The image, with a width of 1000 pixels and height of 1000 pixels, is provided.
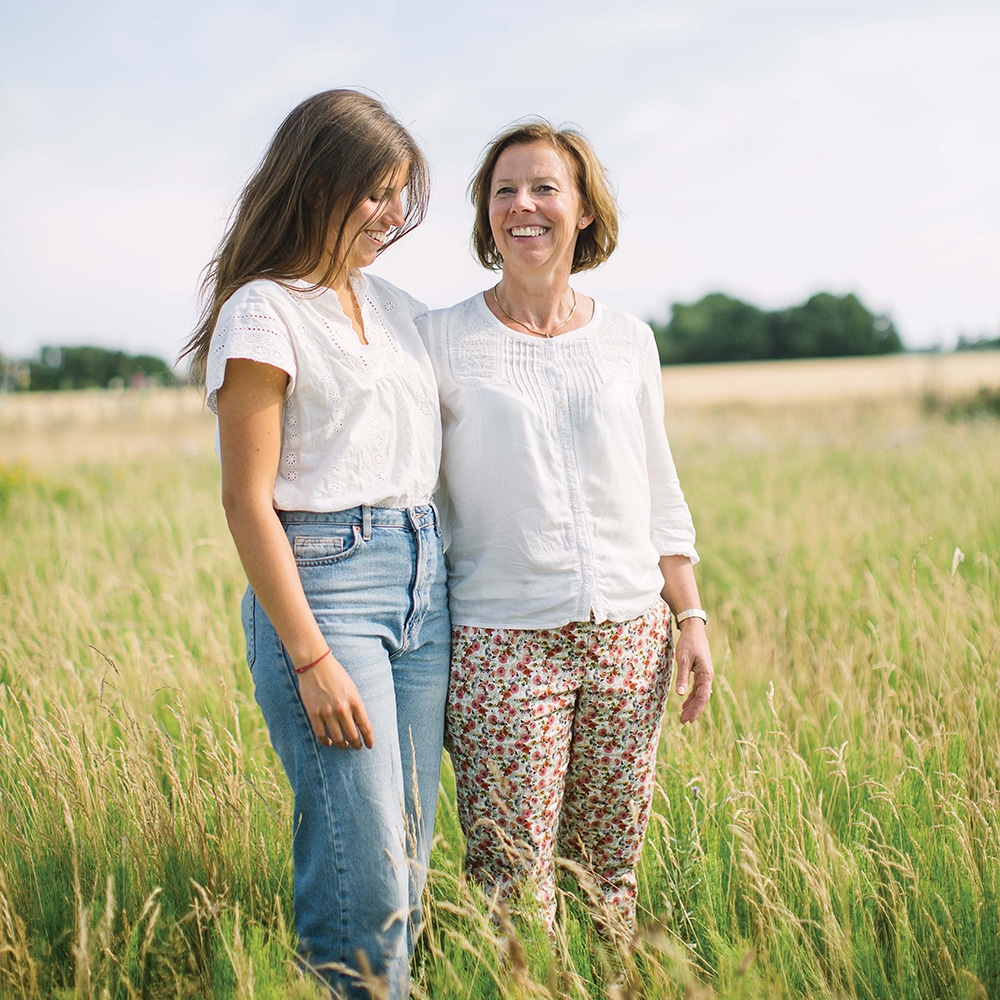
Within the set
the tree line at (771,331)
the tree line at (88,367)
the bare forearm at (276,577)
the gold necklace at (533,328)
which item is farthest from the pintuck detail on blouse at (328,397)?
the tree line at (771,331)

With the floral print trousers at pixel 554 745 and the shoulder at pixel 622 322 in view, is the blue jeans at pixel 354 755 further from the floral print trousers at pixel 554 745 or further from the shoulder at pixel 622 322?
the shoulder at pixel 622 322

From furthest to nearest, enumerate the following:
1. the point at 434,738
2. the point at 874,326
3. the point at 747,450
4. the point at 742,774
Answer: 1. the point at 874,326
2. the point at 747,450
3. the point at 742,774
4. the point at 434,738

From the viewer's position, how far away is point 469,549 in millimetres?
2066

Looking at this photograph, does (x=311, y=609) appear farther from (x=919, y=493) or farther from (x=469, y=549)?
(x=919, y=493)

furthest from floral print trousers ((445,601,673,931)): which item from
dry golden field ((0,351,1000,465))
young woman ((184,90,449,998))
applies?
dry golden field ((0,351,1000,465))

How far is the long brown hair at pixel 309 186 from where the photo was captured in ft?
5.95

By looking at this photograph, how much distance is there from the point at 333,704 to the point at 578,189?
1458 mm

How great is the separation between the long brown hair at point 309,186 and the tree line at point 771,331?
195ft

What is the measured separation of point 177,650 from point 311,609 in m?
2.20

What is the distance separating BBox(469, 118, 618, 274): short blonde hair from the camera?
2225 mm

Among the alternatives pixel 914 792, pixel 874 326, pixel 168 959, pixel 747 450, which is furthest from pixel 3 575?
pixel 874 326

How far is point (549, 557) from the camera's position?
200cm

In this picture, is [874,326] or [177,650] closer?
[177,650]

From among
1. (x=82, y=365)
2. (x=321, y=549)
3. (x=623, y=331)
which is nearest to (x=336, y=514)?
(x=321, y=549)
